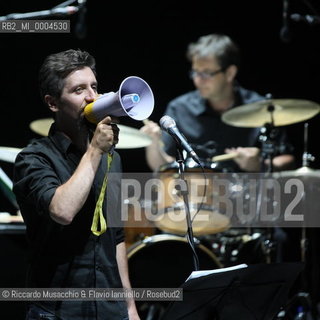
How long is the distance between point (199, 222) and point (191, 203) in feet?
0.68

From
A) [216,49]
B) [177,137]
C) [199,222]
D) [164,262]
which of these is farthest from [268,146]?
[177,137]

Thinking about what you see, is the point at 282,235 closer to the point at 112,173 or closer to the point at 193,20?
the point at 193,20

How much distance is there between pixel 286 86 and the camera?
6.92 meters

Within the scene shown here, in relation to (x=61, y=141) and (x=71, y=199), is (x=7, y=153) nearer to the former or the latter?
(x=61, y=141)

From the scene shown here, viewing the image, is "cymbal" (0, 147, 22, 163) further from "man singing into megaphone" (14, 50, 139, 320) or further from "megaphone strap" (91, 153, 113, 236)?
"megaphone strap" (91, 153, 113, 236)

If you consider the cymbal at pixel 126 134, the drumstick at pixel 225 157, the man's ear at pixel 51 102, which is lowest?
the drumstick at pixel 225 157

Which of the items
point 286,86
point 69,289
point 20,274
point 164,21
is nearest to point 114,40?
point 164,21

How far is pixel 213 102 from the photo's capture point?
21.0 ft

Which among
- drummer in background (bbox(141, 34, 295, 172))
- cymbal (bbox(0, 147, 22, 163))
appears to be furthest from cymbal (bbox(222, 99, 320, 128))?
cymbal (bbox(0, 147, 22, 163))

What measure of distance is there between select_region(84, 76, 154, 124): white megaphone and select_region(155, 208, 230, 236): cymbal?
224cm

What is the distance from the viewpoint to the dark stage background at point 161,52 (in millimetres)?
6059

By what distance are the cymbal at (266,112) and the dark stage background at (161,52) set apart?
3.18 ft

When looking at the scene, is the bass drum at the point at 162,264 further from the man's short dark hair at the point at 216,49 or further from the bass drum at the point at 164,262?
the man's short dark hair at the point at 216,49

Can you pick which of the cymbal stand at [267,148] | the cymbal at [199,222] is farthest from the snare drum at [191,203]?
the cymbal stand at [267,148]
